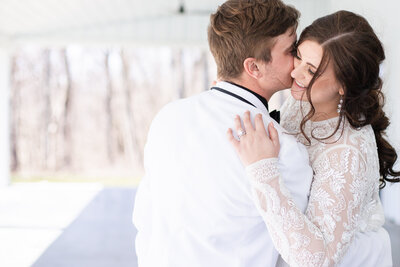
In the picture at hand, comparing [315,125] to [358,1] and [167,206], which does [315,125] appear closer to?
[167,206]

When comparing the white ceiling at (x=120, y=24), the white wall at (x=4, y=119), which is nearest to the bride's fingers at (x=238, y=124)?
the white ceiling at (x=120, y=24)

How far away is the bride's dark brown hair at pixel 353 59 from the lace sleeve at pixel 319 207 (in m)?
0.14

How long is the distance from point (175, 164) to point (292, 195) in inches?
15.4

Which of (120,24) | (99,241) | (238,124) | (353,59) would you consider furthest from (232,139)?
(120,24)

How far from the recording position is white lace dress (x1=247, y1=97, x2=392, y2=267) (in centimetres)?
126

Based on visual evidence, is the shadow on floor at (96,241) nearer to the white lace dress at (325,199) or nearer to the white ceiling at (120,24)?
the white lace dress at (325,199)

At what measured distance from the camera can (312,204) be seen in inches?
52.9

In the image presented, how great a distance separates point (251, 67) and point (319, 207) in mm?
528

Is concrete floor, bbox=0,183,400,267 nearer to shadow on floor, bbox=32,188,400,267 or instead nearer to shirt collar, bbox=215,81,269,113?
shadow on floor, bbox=32,188,400,267

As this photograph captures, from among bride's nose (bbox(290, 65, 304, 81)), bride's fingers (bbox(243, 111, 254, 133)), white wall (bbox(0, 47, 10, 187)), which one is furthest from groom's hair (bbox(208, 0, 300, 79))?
white wall (bbox(0, 47, 10, 187))

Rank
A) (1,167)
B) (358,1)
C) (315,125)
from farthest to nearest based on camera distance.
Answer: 1. (1,167)
2. (358,1)
3. (315,125)

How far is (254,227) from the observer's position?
4.41 ft

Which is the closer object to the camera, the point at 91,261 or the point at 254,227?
the point at 254,227

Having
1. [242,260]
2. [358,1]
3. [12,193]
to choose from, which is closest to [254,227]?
[242,260]
